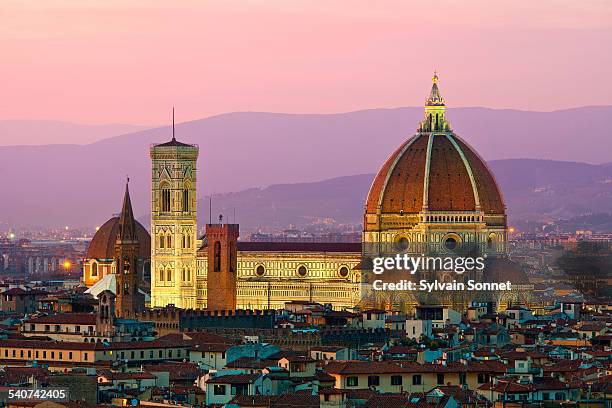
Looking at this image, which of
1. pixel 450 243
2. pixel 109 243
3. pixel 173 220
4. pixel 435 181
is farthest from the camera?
pixel 109 243

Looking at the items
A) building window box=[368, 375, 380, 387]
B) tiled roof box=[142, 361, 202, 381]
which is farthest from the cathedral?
building window box=[368, 375, 380, 387]

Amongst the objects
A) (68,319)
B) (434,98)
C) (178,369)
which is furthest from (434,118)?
(178,369)

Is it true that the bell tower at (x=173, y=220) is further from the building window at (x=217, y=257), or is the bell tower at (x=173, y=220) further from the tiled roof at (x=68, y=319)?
the tiled roof at (x=68, y=319)

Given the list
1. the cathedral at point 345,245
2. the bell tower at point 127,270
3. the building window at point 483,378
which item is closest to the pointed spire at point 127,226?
the bell tower at point 127,270

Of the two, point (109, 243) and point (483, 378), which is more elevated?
point (109, 243)

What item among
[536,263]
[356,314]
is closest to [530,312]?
[356,314]

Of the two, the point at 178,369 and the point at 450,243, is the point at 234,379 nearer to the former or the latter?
the point at 178,369
